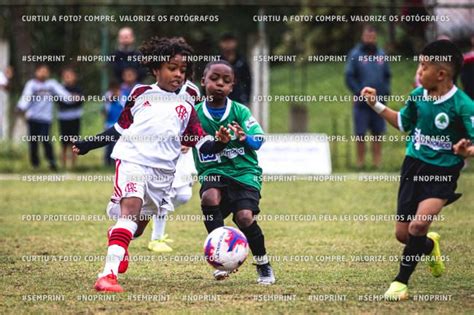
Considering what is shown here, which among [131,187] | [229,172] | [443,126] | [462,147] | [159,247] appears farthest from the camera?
[159,247]

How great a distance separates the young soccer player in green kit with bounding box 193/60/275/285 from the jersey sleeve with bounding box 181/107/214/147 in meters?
0.26

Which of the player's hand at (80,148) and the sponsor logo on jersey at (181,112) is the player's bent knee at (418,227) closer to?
the sponsor logo on jersey at (181,112)

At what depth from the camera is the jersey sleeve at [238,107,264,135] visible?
743 cm

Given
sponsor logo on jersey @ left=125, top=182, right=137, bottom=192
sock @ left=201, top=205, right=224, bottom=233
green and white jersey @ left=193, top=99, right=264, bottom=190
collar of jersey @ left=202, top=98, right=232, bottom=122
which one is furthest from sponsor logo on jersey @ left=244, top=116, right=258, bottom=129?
sponsor logo on jersey @ left=125, top=182, right=137, bottom=192

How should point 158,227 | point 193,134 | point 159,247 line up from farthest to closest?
point 158,227, point 159,247, point 193,134

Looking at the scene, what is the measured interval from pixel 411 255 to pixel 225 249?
4.41 ft

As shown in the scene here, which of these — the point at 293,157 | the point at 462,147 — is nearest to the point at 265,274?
the point at 462,147

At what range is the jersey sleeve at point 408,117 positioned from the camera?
7246 millimetres

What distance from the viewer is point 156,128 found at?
7238 mm

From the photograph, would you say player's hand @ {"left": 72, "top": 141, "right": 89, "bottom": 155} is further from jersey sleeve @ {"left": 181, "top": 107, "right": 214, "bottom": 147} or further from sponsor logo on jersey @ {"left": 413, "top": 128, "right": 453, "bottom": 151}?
sponsor logo on jersey @ {"left": 413, "top": 128, "right": 453, "bottom": 151}

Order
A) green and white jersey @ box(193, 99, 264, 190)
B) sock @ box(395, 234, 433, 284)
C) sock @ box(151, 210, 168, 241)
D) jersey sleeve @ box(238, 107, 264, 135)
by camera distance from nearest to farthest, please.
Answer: sock @ box(395, 234, 433, 284) < jersey sleeve @ box(238, 107, 264, 135) < green and white jersey @ box(193, 99, 264, 190) < sock @ box(151, 210, 168, 241)

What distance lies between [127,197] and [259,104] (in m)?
11.6

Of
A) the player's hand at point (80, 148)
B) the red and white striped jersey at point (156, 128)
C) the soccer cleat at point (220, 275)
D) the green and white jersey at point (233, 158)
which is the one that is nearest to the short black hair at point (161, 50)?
the red and white striped jersey at point (156, 128)

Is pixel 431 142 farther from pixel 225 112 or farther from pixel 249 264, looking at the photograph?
pixel 249 264
